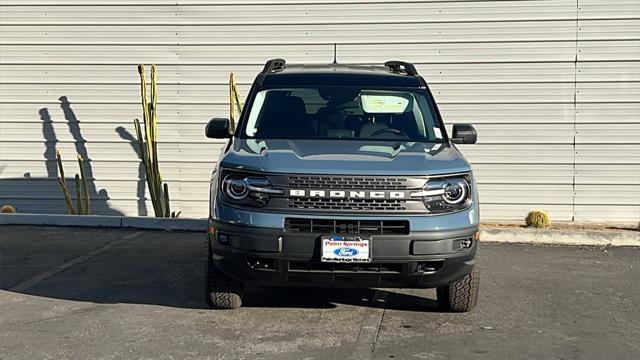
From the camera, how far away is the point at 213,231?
16.4 ft

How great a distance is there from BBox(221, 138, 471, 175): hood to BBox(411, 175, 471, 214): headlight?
7 centimetres

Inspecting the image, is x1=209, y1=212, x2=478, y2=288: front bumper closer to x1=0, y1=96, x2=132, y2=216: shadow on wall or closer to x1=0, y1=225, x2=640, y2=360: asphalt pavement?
x1=0, y1=225, x2=640, y2=360: asphalt pavement

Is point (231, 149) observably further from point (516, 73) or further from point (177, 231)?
point (516, 73)

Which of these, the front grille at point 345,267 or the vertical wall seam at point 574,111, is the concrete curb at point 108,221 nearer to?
the front grille at point 345,267

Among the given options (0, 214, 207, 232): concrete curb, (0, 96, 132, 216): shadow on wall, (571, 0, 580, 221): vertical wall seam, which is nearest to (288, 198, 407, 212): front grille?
(0, 214, 207, 232): concrete curb

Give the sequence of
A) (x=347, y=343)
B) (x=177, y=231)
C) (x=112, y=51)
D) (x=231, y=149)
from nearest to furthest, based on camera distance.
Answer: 1. (x=347, y=343)
2. (x=231, y=149)
3. (x=177, y=231)
4. (x=112, y=51)

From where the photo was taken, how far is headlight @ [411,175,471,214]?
4840mm

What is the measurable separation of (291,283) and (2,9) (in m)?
7.18

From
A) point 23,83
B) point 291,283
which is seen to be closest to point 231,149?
point 291,283

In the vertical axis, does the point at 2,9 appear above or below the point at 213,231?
above

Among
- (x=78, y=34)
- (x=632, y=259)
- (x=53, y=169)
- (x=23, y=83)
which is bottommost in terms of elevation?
(x=632, y=259)

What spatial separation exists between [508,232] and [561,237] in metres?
0.58

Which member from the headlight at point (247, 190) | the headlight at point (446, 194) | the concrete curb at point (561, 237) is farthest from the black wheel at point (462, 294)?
the concrete curb at point (561, 237)

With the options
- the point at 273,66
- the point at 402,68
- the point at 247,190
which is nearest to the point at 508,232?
the point at 402,68
